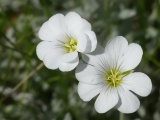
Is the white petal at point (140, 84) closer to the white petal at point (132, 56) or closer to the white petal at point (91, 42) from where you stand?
the white petal at point (132, 56)

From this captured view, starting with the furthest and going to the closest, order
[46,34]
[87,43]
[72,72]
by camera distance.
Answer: [72,72] < [46,34] < [87,43]

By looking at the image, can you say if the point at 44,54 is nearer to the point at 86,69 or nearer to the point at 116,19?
the point at 86,69

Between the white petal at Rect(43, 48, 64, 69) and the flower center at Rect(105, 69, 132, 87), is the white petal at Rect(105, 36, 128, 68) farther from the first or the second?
the white petal at Rect(43, 48, 64, 69)

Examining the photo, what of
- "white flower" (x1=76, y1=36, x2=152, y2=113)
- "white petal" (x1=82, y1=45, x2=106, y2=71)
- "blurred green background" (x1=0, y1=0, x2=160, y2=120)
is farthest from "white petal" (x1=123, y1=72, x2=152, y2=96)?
"blurred green background" (x1=0, y1=0, x2=160, y2=120)

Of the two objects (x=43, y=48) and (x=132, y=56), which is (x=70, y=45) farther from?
(x=132, y=56)

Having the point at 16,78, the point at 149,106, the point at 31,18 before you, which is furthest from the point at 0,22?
the point at 149,106

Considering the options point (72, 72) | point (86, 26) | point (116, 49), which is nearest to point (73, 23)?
point (86, 26)

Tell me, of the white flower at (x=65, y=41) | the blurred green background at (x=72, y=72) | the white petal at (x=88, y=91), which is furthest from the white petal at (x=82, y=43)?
the blurred green background at (x=72, y=72)
